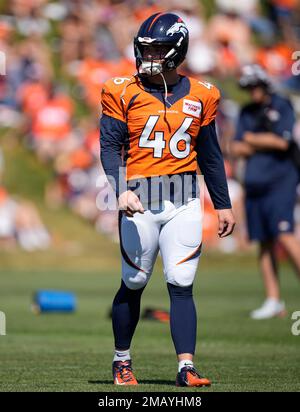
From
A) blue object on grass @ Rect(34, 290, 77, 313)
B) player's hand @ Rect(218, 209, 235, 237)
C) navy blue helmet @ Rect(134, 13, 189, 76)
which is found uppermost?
navy blue helmet @ Rect(134, 13, 189, 76)

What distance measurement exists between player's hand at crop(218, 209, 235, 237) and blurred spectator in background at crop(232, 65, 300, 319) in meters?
4.40

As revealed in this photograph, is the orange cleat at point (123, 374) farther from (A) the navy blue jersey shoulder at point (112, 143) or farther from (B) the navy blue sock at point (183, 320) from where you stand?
(A) the navy blue jersey shoulder at point (112, 143)

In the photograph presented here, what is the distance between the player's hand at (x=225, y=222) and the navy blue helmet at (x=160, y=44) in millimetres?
928

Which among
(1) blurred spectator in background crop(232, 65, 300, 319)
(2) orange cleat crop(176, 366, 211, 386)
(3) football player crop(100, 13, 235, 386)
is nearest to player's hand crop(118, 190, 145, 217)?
(3) football player crop(100, 13, 235, 386)

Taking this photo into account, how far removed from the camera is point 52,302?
36.1ft

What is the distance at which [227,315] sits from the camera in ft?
35.2

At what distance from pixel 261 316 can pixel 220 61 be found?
11616 mm

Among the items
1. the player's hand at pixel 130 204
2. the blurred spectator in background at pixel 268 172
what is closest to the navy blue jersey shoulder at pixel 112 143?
the player's hand at pixel 130 204

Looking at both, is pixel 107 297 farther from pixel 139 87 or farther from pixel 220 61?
pixel 220 61

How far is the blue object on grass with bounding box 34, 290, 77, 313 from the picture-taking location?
35.9ft

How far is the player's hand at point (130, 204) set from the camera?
5.92m

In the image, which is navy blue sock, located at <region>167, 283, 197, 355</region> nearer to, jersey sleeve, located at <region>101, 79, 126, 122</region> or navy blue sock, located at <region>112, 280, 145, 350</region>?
navy blue sock, located at <region>112, 280, 145, 350</region>

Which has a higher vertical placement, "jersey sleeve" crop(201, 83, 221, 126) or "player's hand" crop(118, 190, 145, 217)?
"jersey sleeve" crop(201, 83, 221, 126)
